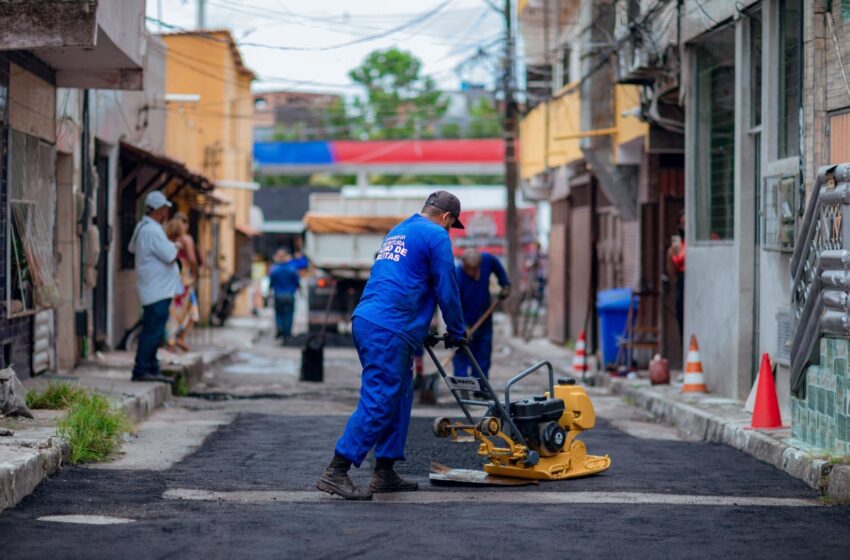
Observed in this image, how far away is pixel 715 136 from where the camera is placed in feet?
50.5

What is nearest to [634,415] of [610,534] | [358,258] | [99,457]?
[99,457]

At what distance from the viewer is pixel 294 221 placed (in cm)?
6109

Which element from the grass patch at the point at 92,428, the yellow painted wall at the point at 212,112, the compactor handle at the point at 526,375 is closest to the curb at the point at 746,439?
the compactor handle at the point at 526,375

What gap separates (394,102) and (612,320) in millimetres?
46881

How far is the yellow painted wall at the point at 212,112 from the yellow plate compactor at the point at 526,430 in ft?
69.8

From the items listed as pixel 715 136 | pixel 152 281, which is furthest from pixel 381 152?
pixel 152 281

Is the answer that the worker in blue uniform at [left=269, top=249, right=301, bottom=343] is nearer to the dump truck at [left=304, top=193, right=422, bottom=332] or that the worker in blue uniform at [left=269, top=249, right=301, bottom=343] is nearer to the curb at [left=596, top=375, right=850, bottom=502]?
the dump truck at [left=304, top=193, right=422, bottom=332]

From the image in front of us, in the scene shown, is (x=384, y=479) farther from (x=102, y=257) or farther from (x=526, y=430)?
(x=102, y=257)

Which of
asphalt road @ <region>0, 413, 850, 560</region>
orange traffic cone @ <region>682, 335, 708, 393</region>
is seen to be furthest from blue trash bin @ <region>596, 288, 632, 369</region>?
asphalt road @ <region>0, 413, 850, 560</region>

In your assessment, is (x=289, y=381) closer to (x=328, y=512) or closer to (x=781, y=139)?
(x=781, y=139)

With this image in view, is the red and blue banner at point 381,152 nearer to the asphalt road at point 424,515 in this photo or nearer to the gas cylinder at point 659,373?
the gas cylinder at point 659,373

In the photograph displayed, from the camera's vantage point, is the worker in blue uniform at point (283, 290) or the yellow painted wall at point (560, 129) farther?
the worker in blue uniform at point (283, 290)

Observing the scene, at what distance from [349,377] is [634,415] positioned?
5.77 m

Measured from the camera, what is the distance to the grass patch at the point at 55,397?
429 inches
